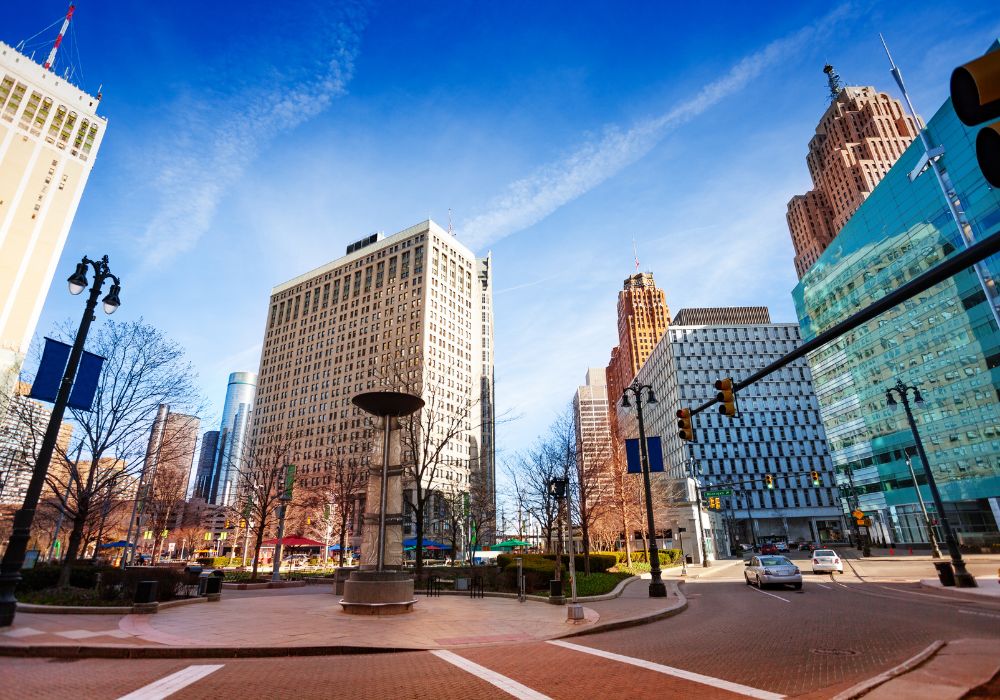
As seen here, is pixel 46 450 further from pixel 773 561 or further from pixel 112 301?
pixel 773 561

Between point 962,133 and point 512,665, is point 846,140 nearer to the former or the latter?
point 962,133

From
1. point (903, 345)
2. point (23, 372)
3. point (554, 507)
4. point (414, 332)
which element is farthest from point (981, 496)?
point (414, 332)

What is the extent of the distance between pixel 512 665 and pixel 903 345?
81787mm

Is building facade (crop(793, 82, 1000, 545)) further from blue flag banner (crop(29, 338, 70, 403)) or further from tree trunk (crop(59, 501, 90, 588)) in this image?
tree trunk (crop(59, 501, 90, 588))

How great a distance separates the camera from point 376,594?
15617 mm

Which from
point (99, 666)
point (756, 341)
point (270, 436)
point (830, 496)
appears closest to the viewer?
point (99, 666)

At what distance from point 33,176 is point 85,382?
110 metres

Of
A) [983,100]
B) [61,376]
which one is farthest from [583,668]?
[61,376]

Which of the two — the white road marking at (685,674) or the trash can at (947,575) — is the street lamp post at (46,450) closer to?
the white road marking at (685,674)

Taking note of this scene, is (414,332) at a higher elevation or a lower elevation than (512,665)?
higher

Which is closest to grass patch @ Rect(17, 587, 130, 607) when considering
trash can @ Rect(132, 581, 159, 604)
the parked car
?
trash can @ Rect(132, 581, 159, 604)

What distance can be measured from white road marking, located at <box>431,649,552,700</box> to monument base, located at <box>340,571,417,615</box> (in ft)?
19.2

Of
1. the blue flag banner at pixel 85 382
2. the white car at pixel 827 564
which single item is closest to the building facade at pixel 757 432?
the white car at pixel 827 564

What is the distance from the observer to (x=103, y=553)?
60344 mm
